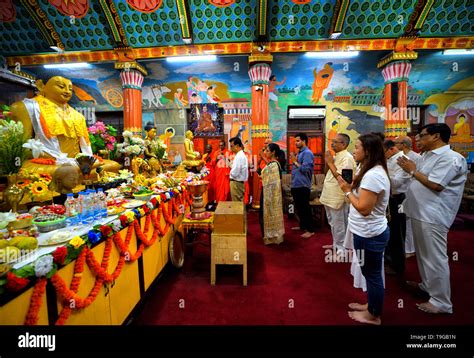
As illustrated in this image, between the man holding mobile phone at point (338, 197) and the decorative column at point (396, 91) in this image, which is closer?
the man holding mobile phone at point (338, 197)

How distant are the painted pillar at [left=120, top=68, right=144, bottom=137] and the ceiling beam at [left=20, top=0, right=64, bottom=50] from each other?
6.45 ft

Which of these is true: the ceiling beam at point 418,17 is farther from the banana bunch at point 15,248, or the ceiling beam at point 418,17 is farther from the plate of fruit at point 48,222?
the banana bunch at point 15,248

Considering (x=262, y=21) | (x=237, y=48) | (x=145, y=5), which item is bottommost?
(x=237, y=48)

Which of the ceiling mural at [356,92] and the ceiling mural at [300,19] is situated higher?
the ceiling mural at [300,19]

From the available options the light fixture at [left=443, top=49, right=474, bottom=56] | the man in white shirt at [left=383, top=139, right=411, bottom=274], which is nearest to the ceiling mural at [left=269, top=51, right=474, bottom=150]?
the light fixture at [left=443, top=49, right=474, bottom=56]

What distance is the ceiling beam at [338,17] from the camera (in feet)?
18.8

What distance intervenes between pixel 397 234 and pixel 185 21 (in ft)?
22.7

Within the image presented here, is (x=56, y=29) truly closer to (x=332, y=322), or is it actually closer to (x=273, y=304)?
(x=273, y=304)

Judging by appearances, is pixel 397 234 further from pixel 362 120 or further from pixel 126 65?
pixel 126 65

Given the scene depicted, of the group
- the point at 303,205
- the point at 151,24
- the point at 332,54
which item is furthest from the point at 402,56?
the point at 151,24

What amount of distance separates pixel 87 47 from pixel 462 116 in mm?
12429

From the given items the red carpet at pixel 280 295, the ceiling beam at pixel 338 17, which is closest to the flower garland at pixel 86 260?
the red carpet at pixel 280 295

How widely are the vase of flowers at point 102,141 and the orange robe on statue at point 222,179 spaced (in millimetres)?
2897

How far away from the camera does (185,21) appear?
6109 mm
